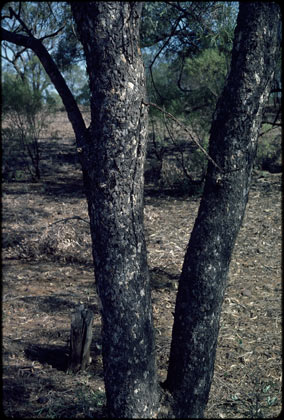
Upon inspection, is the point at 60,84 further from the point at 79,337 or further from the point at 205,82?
the point at 205,82

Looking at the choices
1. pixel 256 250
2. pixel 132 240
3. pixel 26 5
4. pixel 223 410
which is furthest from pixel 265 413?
pixel 26 5

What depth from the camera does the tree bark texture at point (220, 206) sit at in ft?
8.20

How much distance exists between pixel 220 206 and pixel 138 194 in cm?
51

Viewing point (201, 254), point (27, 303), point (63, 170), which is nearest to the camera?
point (201, 254)

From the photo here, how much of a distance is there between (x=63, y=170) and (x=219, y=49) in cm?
492

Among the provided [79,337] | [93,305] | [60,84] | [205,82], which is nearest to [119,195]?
[60,84]

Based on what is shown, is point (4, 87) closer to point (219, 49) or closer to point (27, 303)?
point (219, 49)

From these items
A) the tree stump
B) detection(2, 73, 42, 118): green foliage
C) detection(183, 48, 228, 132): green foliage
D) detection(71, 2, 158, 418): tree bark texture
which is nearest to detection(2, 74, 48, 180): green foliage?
detection(2, 73, 42, 118): green foliage

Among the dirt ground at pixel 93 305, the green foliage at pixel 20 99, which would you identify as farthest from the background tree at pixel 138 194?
the green foliage at pixel 20 99

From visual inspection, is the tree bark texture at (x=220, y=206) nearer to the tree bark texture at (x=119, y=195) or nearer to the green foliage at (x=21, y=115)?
the tree bark texture at (x=119, y=195)

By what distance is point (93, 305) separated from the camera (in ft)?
16.2

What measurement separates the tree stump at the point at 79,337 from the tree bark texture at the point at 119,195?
1177 mm

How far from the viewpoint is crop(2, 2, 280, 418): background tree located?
2332mm

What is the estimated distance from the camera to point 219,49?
925 centimetres
